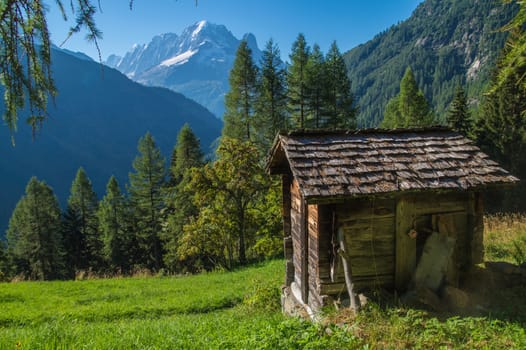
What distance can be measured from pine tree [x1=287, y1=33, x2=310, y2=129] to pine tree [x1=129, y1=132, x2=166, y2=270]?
13.7m

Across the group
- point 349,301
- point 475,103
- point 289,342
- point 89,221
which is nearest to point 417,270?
point 349,301

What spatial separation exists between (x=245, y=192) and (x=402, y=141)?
37.6 feet

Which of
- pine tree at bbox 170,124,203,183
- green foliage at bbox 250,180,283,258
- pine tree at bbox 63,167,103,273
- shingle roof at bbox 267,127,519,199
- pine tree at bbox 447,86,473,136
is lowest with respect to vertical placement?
pine tree at bbox 63,167,103,273

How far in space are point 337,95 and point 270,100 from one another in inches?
237

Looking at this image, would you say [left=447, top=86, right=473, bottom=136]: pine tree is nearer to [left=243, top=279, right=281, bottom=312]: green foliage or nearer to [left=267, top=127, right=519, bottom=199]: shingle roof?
[left=267, top=127, right=519, bottom=199]: shingle roof

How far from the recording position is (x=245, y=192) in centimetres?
1811

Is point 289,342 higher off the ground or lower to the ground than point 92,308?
higher

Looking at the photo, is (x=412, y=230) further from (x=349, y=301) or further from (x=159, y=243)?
(x=159, y=243)

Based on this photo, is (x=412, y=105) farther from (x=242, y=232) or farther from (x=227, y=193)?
(x=242, y=232)

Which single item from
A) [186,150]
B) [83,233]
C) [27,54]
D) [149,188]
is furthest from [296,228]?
[83,233]

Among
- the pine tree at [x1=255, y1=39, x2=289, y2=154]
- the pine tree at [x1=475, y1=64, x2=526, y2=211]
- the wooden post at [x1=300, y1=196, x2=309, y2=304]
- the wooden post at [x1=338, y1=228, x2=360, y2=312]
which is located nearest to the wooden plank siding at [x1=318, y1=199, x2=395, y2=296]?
the wooden post at [x1=338, y1=228, x2=360, y2=312]

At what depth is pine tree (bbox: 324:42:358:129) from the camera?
28.1 metres

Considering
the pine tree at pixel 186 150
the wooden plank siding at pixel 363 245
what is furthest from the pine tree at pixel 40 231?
the wooden plank siding at pixel 363 245

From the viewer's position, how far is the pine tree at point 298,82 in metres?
27.1
